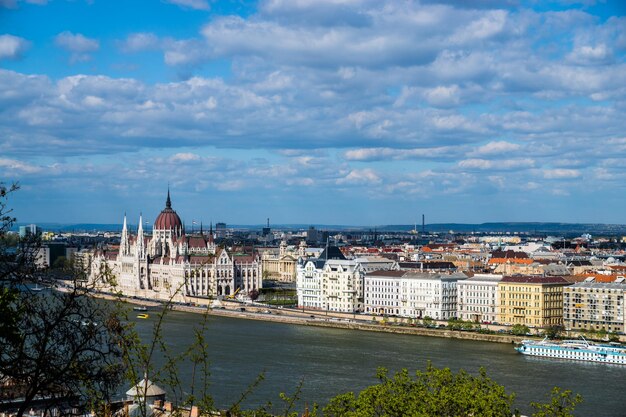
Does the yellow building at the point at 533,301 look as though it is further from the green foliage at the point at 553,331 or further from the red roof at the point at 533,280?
the green foliage at the point at 553,331

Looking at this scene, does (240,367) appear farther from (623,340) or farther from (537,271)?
(537,271)

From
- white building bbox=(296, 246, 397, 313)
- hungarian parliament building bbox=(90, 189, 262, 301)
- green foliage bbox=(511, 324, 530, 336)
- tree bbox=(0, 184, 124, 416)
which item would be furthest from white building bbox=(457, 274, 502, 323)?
tree bbox=(0, 184, 124, 416)

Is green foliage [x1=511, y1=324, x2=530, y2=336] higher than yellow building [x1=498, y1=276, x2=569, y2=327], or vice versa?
yellow building [x1=498, y1=276, x2=569, y2=327]

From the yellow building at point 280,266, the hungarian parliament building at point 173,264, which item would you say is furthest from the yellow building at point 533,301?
the yellow building at point 280,266

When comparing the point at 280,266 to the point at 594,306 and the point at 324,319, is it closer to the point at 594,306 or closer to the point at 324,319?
the point at 324,319

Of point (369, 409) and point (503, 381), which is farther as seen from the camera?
point (503, 381)

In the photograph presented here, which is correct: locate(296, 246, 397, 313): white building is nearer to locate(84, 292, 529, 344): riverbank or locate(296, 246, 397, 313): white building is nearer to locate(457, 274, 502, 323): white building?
locate(84, 292, 529, 344): riverbank

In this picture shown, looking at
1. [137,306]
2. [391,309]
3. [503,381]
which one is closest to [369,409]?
[503,381]
